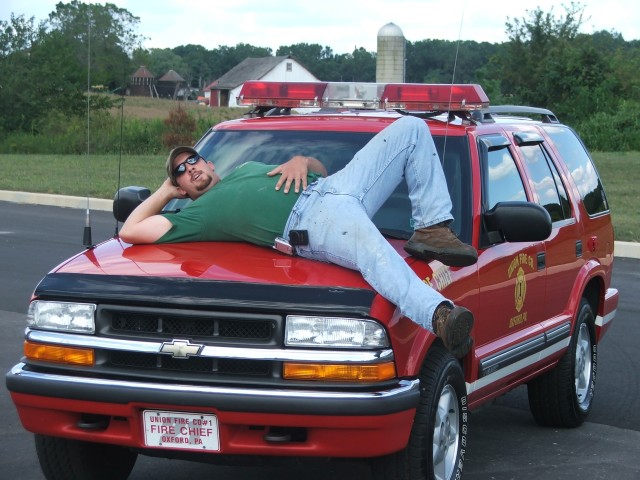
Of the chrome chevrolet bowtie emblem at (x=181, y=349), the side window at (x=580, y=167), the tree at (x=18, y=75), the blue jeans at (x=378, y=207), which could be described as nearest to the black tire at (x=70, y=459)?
the chrome chevrolet bowtie emblem at (x=181, y=349)

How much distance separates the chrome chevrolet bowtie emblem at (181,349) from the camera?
4344 mm

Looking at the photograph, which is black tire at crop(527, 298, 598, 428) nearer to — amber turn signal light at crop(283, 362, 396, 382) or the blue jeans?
the blue jeans

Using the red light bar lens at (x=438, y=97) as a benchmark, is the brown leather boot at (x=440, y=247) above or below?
below

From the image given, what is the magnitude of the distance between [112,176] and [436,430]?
810 inches

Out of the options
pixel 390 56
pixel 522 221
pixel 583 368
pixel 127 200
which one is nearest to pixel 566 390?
pixel 583 368

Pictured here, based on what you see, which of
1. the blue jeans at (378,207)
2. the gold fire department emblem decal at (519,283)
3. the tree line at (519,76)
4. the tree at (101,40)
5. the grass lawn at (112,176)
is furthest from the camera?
the tree line at (519,76)

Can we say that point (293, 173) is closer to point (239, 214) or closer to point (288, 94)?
point (239, 214)

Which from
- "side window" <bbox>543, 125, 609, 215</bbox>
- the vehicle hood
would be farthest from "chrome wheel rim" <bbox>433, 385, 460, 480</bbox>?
"side window" <bbox>543, 125, 609, 215</bbox>

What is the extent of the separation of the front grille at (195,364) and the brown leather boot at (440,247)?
37.0 inches

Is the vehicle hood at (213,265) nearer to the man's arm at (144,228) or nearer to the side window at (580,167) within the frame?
the man's arm at (144,228)

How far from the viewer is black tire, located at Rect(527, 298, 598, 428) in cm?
659

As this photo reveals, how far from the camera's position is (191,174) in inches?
216

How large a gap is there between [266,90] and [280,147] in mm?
719

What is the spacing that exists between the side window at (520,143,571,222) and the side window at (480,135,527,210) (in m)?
0.24
